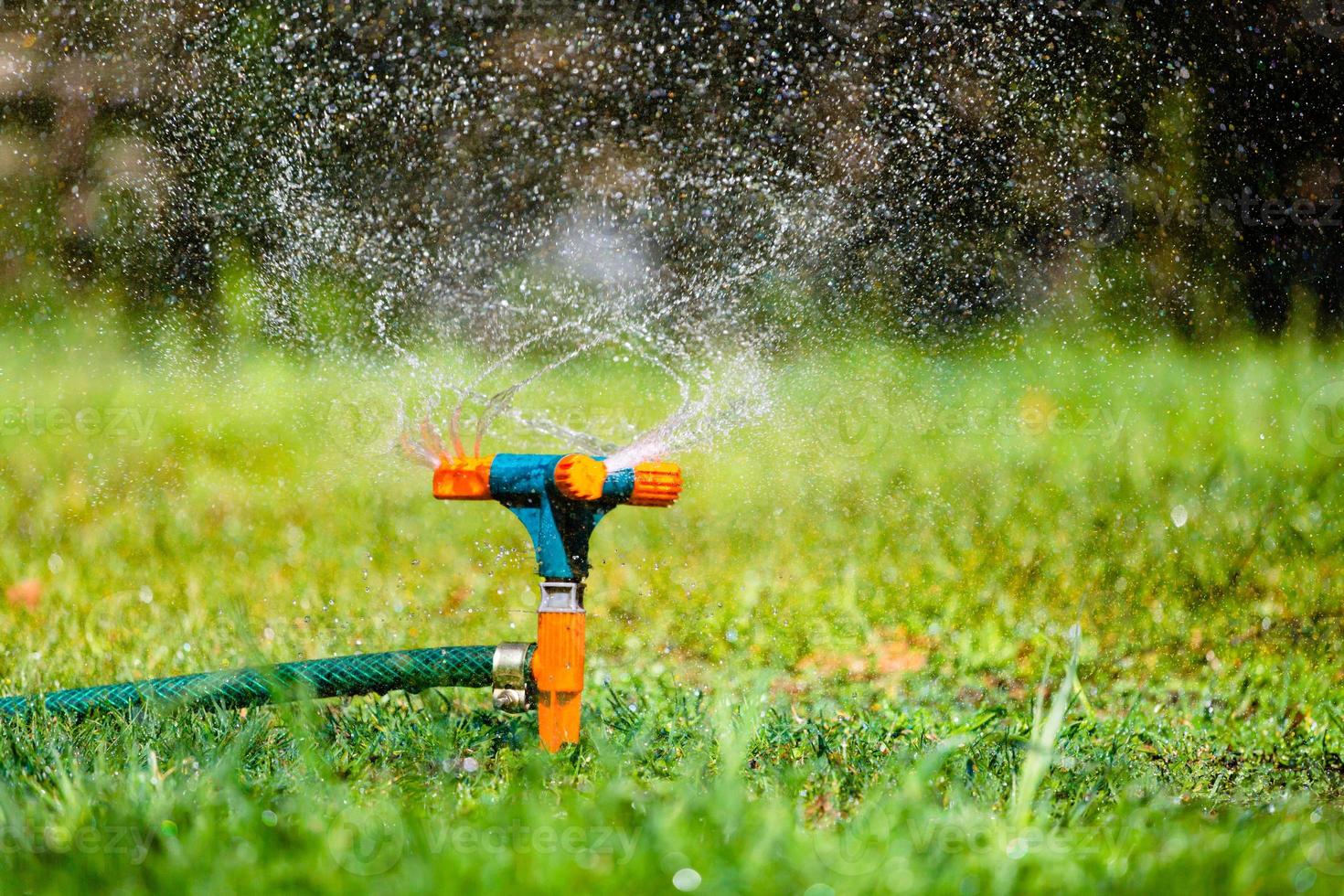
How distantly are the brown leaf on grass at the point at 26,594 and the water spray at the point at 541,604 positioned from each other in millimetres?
1768

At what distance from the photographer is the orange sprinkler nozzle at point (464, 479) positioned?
2100 millimetres

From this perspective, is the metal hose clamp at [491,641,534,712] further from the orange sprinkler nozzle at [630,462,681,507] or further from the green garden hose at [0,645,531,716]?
the orange sprinkler nozzle at [630,462,681,507]

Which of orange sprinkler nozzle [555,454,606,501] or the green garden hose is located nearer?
orange sprinkler nozzle [555,454,606,501]

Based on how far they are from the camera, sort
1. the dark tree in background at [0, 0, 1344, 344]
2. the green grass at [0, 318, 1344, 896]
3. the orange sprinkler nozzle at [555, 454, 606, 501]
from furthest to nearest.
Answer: the dark tree in background at [0, 0, 1344, 344], the orange sprinkler nozzle at [555, 454, 606, 501], the green grass at [0, 318, 1344, 896]

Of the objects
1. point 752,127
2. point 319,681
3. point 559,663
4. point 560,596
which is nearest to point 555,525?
point 560,596

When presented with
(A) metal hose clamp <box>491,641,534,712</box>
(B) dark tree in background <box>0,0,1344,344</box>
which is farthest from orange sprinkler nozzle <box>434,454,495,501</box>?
(B) dark tree in background <box>0,0,1344,344</box>

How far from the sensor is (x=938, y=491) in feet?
12.5

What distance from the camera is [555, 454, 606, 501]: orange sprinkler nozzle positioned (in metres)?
1.98

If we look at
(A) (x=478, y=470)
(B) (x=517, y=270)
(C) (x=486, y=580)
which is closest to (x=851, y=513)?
(C) (x=486, y=580)

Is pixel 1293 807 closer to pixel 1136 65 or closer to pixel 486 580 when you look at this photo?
pixel 486 580

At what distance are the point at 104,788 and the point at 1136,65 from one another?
3.76 m

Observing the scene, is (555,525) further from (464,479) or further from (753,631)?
(753,631)

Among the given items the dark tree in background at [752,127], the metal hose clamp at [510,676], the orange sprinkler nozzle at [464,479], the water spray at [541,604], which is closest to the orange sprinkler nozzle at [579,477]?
the water spray at [541,604]

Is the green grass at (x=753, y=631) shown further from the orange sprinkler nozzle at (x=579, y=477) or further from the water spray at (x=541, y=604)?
the orange sprinkler nozzle at (x=579, y=477)
